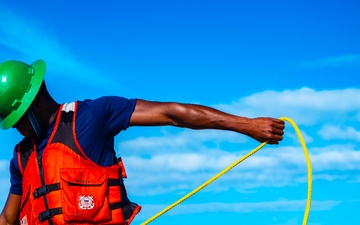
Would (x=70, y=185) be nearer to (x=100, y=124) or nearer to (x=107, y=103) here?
(x=100, y=124)

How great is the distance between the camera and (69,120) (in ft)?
24.1

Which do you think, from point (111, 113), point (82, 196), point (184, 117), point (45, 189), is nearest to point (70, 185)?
point (82, 196)

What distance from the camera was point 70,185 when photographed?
7.19m

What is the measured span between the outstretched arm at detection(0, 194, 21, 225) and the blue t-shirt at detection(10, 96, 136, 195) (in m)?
0.97

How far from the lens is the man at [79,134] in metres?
7.18

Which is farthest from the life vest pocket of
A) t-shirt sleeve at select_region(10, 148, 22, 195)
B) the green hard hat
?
t-shirt sleeve at select_region(10, 148, 22, 195)

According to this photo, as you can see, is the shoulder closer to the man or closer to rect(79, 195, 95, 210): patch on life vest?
the man

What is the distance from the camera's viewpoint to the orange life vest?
719 centimetres

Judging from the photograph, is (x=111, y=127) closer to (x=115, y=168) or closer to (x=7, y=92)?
(x=115, y=168)

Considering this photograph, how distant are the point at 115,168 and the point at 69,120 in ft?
2.01

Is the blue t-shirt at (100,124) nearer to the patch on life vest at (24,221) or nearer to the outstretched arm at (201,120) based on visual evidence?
the outstretched arm at (201,120)

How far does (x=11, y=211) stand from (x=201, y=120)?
2.42 m

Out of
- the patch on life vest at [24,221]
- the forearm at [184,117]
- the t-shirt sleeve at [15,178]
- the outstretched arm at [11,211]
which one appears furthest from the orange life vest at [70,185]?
the outstretched arm at [11,211]

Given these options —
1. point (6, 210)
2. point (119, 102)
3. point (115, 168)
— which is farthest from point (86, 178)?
point (6, 210)
